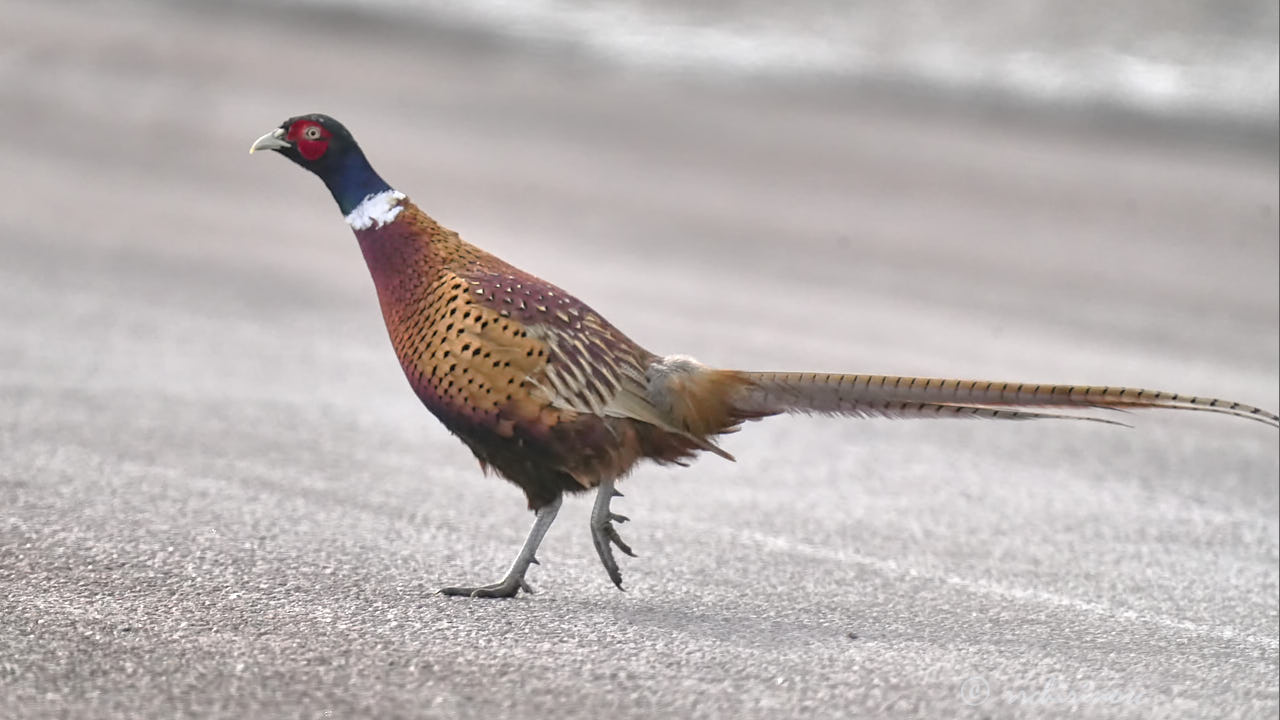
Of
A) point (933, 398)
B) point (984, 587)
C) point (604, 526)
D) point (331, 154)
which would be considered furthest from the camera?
point (984, 587)

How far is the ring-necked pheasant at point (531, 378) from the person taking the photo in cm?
359

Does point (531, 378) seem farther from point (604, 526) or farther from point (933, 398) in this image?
point (933, 398)

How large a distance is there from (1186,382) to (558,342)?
4.99m

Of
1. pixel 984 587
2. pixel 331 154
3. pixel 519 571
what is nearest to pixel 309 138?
pixel 331 154

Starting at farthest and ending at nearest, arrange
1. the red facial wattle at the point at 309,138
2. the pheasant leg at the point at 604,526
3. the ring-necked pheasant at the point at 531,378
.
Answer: the red facial wattle at the point at 309,138 < the pheasant leg at the point at 604,526 < the ring-necked pheasant at the point at 531,378

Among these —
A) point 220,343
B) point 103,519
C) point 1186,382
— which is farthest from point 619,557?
point 1186,382

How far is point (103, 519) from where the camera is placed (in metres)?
4.30

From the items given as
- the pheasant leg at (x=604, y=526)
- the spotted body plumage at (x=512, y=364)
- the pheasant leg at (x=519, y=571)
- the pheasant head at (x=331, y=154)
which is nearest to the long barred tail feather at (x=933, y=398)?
the spotted body plumage at (x=512, y=364)

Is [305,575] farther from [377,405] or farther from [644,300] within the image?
[644,300]

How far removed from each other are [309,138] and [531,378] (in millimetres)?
839

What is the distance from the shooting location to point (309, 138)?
381 cm

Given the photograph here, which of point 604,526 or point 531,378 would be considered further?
point 604,526

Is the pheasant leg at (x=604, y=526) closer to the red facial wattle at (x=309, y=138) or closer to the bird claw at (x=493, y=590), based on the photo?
the bird claw at (x=493, y=590)

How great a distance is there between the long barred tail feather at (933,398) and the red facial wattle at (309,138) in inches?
46.8
